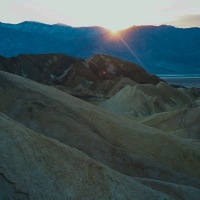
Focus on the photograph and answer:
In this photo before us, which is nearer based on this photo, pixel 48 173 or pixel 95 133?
pixel 48 173

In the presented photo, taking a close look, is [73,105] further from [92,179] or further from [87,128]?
[92,179]

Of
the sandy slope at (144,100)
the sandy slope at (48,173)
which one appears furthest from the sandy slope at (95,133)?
the sandy slope at (144,100)

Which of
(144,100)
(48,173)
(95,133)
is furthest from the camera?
(144,100)

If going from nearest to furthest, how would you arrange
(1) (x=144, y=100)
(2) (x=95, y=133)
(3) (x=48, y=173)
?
(3) (x=48, y=173) → (2) (x=95, y=133) → (1) (x=144, y=100)

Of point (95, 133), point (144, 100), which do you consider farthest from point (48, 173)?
point (144, 100)

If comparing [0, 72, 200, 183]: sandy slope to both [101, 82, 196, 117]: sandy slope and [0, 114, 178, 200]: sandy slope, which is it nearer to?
[0, 114, 178, 200]: sandy slope

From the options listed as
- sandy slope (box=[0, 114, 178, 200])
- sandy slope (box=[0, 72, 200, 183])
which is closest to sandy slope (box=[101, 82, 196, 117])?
sandy slope (box=[0, 72, 200, 183])

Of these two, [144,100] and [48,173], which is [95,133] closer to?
[48,173]

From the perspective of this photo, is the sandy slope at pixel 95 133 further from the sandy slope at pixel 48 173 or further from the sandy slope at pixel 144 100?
the sandy slope at pixel 144 100
